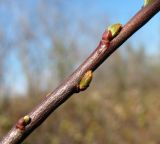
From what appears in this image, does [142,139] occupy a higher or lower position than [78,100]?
higher

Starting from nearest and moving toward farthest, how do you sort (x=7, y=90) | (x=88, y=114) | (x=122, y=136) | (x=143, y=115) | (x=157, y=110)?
(x=143, y=115) → (x=122, y=136) → (x=88, y=114) → (x=157, y=110) → (x=7, y=90)

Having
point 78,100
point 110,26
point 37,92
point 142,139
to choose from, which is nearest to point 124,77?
point 37,92

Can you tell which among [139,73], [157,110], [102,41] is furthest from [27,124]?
[139,73]

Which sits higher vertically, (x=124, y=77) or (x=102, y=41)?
(x=102, y=41)

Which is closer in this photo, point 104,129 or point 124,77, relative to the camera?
point 104,129

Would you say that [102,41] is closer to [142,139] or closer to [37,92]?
[142,139]

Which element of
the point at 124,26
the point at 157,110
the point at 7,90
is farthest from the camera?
the point at 7,90

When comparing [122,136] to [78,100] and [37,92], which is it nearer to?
[78,100]

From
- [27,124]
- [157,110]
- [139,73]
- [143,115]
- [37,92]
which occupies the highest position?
[27,124]

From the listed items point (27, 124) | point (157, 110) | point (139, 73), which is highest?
point (27, 124)
